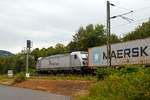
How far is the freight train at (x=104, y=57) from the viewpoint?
65.8ft

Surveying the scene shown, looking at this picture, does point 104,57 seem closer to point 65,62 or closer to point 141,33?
point 65,62

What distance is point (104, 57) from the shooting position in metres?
24.5

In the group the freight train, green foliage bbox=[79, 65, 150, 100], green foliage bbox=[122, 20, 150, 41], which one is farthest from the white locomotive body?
green foliage bbox=[122, 20, 150, 41]

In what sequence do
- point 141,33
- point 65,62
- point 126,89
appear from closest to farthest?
point 126,89 → point 65,62 → point 141,33

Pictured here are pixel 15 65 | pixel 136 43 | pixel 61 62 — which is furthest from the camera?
pixel 15 65

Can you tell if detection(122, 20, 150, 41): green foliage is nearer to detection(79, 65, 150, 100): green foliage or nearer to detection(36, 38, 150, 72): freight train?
detection(36, 38, 150, 72): freight train

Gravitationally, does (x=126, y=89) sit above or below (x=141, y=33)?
below

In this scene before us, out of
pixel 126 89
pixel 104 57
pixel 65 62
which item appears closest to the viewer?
pixel 126 89

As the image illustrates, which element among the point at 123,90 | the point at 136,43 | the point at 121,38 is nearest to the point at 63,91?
the point at 123,90

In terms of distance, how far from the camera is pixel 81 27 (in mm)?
67125

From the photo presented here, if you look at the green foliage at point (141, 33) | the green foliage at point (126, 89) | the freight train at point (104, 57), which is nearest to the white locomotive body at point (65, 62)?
the freight train at point (104, 57)

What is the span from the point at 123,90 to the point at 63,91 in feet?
22.7

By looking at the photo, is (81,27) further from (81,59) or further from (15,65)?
(81,59)

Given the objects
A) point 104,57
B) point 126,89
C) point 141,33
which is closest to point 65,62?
point 104,57
